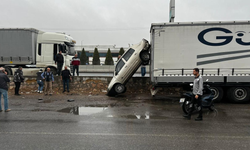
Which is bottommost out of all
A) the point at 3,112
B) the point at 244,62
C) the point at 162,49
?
the point at 3,112

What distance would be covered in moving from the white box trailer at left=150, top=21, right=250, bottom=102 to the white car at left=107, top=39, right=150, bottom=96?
1068 millimetres

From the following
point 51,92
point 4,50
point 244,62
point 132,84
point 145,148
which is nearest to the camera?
point 145,148

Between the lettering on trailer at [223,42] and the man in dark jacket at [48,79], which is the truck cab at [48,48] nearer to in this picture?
the man in dark jacket at [48,79]

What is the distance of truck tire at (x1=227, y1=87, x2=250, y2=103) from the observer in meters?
9.62

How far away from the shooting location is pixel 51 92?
40.2ft

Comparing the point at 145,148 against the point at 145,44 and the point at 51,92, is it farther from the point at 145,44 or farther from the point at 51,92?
the point at 51,92

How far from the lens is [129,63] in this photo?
1090 centimetres

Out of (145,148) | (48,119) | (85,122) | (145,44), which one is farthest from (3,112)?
(145,44)

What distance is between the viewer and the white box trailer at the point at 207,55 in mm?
9430

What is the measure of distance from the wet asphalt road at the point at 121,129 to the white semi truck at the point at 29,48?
6.97m

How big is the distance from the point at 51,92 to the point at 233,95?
959cm

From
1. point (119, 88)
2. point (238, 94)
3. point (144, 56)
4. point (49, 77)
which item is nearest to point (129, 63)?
point (144, 56)

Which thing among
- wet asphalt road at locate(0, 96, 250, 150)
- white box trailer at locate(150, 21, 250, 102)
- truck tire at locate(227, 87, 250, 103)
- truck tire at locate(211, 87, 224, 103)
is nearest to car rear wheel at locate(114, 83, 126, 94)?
white box trailer at locate(150, 21, 250, 102)

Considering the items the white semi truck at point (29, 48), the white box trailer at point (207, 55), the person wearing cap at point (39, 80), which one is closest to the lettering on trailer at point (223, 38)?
the white box trailer at point (207, 55)
